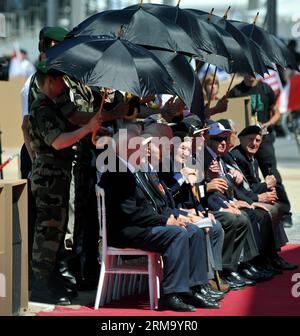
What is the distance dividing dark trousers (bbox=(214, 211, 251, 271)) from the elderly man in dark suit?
3.44ft

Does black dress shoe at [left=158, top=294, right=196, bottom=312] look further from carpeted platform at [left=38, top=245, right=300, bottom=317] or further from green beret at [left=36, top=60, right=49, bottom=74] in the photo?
green beret at [left=36, top=60, right=49, bottom=74]

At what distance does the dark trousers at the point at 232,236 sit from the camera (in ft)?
30.1

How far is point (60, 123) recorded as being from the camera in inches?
317

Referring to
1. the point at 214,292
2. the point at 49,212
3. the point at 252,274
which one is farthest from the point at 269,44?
the point at 49,212

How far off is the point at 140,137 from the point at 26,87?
4.41 feet

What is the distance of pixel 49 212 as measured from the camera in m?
8.19

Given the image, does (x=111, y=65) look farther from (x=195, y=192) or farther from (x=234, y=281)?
(x=234, y=281)

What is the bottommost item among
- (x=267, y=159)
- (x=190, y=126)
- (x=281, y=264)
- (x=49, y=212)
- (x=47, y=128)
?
(x=281, y=264)

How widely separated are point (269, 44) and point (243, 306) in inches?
154

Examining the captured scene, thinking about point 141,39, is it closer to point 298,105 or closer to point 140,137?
point 140,137

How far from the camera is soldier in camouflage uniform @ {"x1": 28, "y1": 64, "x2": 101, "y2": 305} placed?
26.6ft

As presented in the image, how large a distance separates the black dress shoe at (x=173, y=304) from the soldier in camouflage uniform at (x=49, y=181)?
0.77 metres


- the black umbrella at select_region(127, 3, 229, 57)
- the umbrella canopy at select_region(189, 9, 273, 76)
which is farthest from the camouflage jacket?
the umbrella canopy at select_region(189, 9, 273, 76)

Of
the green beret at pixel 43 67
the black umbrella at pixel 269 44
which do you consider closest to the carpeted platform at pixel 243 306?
the green beret at pixel 43 67
